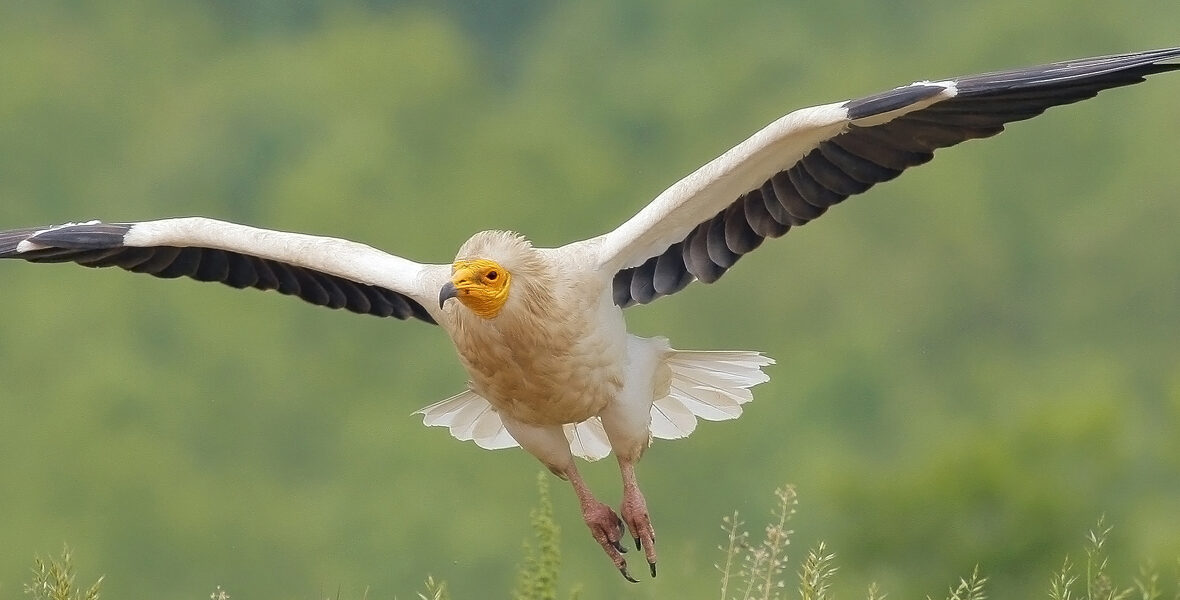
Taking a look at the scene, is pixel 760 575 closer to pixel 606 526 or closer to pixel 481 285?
pixel 606 526

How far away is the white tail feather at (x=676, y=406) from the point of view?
15.0 ft

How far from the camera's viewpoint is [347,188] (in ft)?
36.5

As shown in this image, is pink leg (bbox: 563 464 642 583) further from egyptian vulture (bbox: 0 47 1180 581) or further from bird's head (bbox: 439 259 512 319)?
bird's head (bbox: 439 259 512 319)

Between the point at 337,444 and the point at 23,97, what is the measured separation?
3.83m

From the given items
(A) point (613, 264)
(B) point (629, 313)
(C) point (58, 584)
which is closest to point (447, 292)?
(A) point (613, 264)

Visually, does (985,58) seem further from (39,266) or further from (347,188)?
(39,266)

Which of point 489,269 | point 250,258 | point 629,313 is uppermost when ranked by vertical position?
point 629,313

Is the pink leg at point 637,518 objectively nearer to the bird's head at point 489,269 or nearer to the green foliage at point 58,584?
the bird's head at point 489,269

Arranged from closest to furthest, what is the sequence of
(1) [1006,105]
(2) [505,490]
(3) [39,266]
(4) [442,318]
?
(1) [1006,105] → (4) [442,318] → (2) [505,490] → (3) [39,266]

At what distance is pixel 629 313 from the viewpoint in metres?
10.3

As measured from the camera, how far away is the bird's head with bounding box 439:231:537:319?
356 centimetres

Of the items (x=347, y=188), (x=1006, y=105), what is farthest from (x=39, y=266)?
(x=1006, y=105)

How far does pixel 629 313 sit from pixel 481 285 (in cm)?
669

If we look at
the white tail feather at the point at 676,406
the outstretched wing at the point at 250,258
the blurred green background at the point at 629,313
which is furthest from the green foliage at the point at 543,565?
the blurred green background at the point at 629,313
